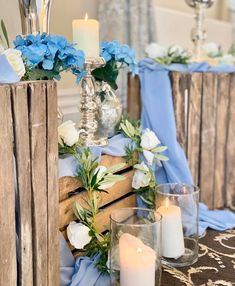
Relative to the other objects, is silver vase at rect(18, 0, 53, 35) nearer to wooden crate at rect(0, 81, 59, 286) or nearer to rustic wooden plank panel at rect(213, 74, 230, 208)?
wooden crate at rect(0, 81, 59, 286)

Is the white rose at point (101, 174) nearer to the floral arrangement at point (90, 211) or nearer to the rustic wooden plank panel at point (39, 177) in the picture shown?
the floral arrangement at point (90, 211)

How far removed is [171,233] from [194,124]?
409mm

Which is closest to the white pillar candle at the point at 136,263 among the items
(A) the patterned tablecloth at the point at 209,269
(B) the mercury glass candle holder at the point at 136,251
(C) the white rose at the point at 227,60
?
(B) the mercury glass candle holder at the point at 136,251

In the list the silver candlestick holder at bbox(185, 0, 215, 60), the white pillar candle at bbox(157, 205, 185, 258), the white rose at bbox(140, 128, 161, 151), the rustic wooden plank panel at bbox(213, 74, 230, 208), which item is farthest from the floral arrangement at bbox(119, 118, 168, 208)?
the silver candlestick holder at bbox(185, 0, 215, 60)

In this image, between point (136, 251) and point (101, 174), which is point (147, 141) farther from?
point (136, 251)

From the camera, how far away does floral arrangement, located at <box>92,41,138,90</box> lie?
3.35 ft

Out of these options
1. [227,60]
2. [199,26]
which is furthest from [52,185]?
[199,26]

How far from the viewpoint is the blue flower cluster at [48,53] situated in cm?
74

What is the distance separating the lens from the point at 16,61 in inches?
26.6

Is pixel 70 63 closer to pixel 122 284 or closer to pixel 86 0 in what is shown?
pixel 122 284

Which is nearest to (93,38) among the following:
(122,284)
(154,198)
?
(154,198)

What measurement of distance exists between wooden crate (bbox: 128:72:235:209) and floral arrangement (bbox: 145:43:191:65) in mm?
76

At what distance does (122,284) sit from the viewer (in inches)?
31.4

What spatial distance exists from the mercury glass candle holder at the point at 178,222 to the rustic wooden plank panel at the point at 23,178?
34 centimetres
